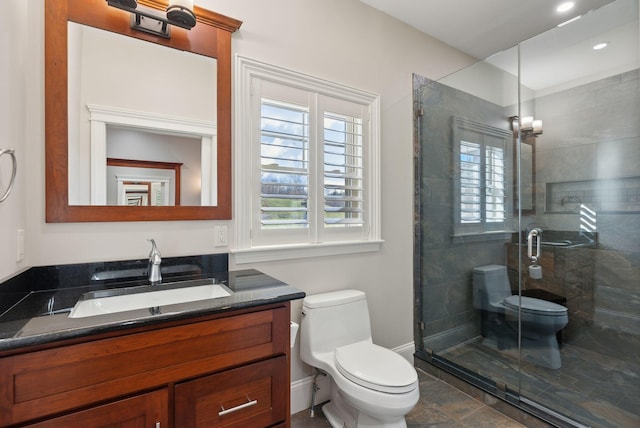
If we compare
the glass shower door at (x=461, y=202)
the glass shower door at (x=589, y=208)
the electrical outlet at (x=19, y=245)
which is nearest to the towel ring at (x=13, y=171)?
the electrical outlet at (x=19, y=245)

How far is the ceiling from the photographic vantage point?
6.25ft

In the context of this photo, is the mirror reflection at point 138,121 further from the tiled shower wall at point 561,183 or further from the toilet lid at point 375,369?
the tiled shower wall at point 561,183

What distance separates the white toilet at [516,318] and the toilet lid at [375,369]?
1.14 m

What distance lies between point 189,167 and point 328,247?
38.5 inches

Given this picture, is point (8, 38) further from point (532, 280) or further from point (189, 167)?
point (532, 280)

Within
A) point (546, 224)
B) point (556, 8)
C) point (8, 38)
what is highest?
point (556, 8)

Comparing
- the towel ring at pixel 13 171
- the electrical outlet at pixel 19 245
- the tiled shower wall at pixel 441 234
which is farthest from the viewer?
the tiled shower wall at pixel 441 234

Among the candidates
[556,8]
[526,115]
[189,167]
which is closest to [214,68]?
[189,167]

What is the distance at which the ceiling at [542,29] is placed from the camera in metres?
1.90

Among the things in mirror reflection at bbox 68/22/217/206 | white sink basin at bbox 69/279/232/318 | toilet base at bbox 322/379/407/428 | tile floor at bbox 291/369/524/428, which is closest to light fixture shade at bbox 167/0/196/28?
mirror reflection at bbox 68/22/217/206

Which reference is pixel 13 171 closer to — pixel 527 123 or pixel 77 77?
pixel 77 77

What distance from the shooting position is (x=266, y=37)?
1856mm

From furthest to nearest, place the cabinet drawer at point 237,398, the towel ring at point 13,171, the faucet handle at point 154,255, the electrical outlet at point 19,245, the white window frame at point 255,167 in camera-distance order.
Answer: the white window frame at point 255,167 < the faucet handle at point 154,255 < the electrical outlet at point 19,245 < the cabinet drawer at point 237,398 < the towel ring at point 13,171

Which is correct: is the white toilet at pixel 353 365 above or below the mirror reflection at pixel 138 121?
below
